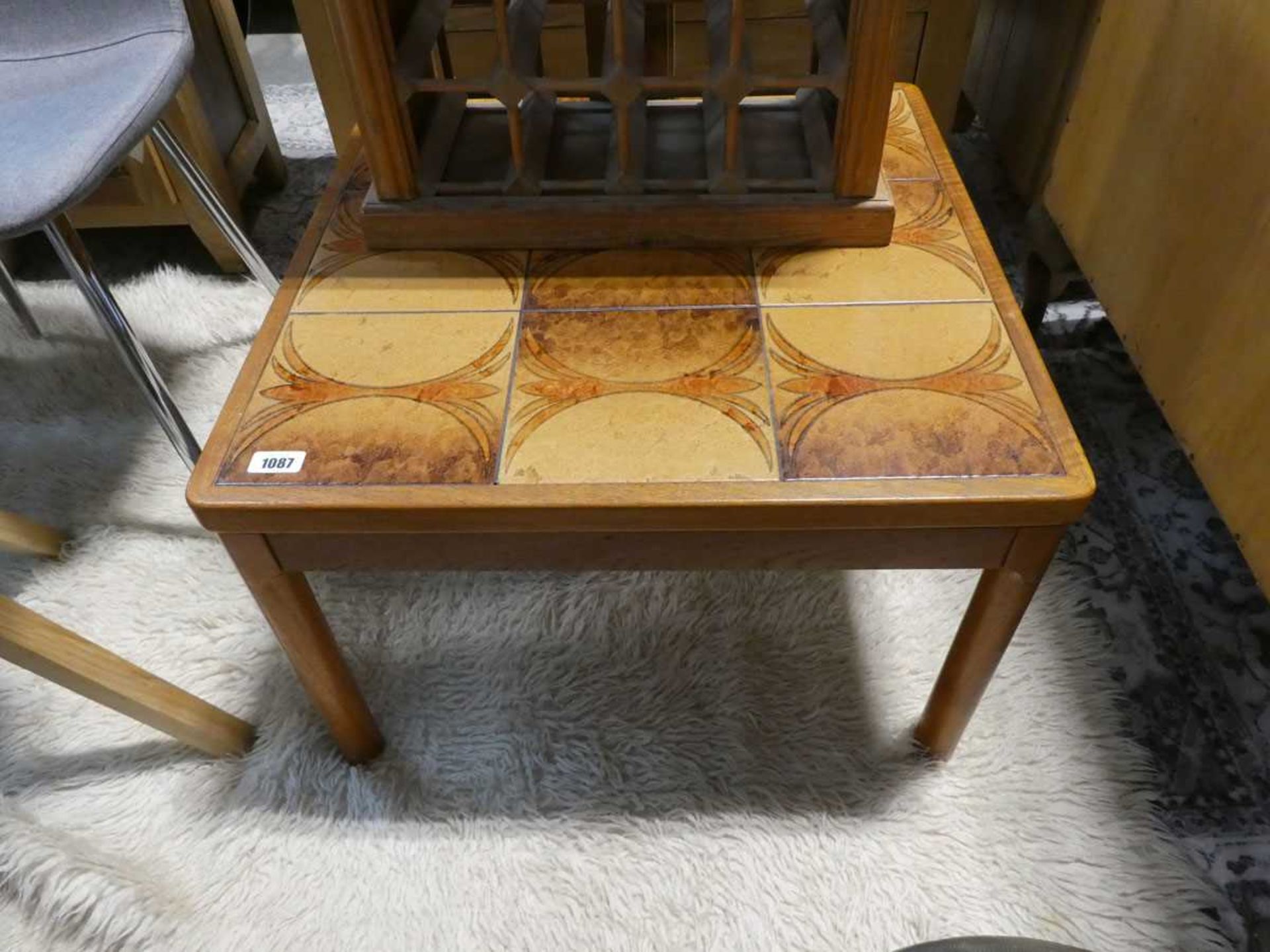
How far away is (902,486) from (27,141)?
91 centimetres

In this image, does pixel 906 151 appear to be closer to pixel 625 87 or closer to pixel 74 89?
pixel 625 87

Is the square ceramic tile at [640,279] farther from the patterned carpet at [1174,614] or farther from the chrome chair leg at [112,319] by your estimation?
the patterned carpet at [1174,614]

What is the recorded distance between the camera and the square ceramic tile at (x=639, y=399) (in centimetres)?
66

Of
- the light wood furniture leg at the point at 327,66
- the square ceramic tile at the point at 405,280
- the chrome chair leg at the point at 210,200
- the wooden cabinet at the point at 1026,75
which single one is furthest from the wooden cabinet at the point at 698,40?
the square ceramic tile at the point at 405,280

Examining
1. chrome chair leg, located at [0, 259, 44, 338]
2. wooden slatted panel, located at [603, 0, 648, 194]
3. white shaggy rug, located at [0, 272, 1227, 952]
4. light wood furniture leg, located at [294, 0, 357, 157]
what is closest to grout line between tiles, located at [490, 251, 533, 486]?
wooden slatted panel, located at [603, 0, 648, 194]

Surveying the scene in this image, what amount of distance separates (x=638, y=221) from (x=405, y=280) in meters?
0.21

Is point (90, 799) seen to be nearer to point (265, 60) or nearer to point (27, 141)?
point (27, 141)

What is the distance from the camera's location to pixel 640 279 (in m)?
0.81

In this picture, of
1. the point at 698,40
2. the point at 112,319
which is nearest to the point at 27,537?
the point at 112,319

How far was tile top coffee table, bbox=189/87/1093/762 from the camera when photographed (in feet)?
2.13

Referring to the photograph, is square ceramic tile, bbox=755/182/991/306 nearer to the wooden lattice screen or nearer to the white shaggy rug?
the wooden lattice screen

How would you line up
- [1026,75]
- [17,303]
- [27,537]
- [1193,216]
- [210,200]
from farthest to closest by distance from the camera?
1. [1026,75]
2. [17,303]
3. [210,200]
4. [27,537]
5. [1193,216]

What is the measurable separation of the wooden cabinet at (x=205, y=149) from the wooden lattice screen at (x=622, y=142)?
63 cm

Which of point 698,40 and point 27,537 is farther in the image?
point 698,40
